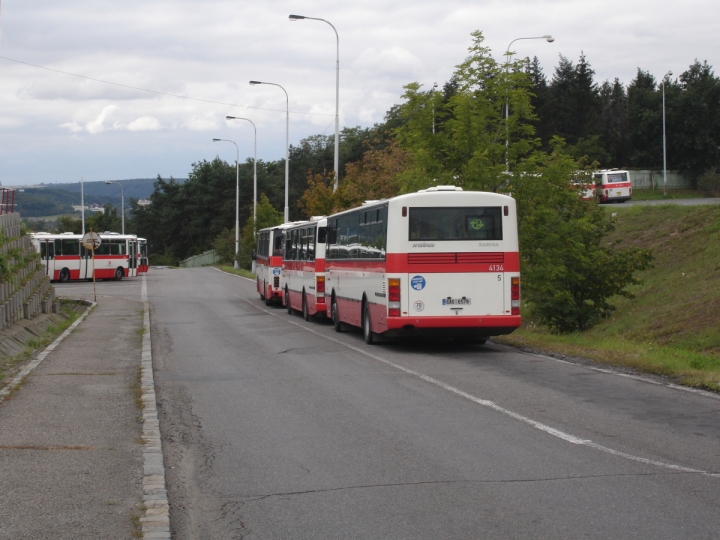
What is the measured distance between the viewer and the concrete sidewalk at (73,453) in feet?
19.8

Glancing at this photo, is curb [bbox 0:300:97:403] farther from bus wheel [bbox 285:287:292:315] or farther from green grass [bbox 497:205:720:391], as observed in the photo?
green grass [bbox 497:205:720:391]

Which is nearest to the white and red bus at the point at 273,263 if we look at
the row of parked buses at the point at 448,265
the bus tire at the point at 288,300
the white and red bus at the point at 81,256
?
the bus tire at the point at 288,300

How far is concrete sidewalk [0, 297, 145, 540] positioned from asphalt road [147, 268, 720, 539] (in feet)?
1.37

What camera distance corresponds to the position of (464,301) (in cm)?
1739

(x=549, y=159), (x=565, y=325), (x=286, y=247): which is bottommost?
(x=565, y=325)

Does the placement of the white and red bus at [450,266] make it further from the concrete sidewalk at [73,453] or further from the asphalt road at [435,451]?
the concrete sidewalk at [73,453]

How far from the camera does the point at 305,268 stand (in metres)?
28.5

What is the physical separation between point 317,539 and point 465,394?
20.7ft

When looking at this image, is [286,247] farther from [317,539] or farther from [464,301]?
[317,539]

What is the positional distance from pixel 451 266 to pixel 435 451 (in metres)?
9.30

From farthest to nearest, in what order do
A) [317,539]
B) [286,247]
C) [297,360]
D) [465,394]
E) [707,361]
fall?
[286,247], [297,360], [707,361], [465,394], [317,539]

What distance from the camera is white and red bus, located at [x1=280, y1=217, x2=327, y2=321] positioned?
2652 cm

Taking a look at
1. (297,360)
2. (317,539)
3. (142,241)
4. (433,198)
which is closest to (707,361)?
(433,198)

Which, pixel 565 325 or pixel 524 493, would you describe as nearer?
pixel 524 493
